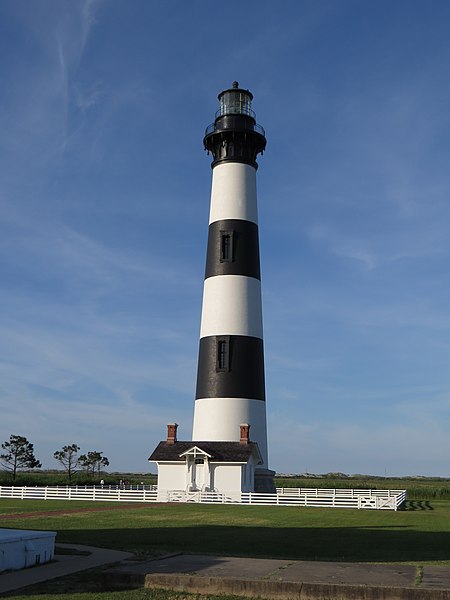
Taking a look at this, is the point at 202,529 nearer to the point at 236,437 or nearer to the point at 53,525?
the point at 53,525

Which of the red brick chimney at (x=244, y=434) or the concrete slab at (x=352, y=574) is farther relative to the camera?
the red brick chimney at (x=244, y=434)

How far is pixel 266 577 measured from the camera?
10438mm

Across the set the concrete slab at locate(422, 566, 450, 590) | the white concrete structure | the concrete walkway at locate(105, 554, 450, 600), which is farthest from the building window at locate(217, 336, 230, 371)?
the concrete slab at locate(422, 566, 450, 590)

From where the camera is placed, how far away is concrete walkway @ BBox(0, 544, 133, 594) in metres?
10.5

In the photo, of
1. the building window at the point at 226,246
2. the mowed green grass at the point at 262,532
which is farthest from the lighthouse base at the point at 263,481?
the building window at the point at 226,246

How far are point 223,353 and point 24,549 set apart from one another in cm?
2818

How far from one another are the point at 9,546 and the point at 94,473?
84644mm

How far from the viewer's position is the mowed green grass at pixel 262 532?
15531mm

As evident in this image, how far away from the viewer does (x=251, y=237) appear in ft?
137

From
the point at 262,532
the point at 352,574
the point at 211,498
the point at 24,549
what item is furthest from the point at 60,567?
the point at 211,498

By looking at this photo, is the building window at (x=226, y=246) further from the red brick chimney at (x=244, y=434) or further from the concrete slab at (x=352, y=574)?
the concrete slab at (x=352, y=574)

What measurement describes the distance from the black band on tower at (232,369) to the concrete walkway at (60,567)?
24525 mm

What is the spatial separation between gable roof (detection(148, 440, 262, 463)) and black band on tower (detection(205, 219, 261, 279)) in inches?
381

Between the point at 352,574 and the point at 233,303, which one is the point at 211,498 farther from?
the point at 352,574
